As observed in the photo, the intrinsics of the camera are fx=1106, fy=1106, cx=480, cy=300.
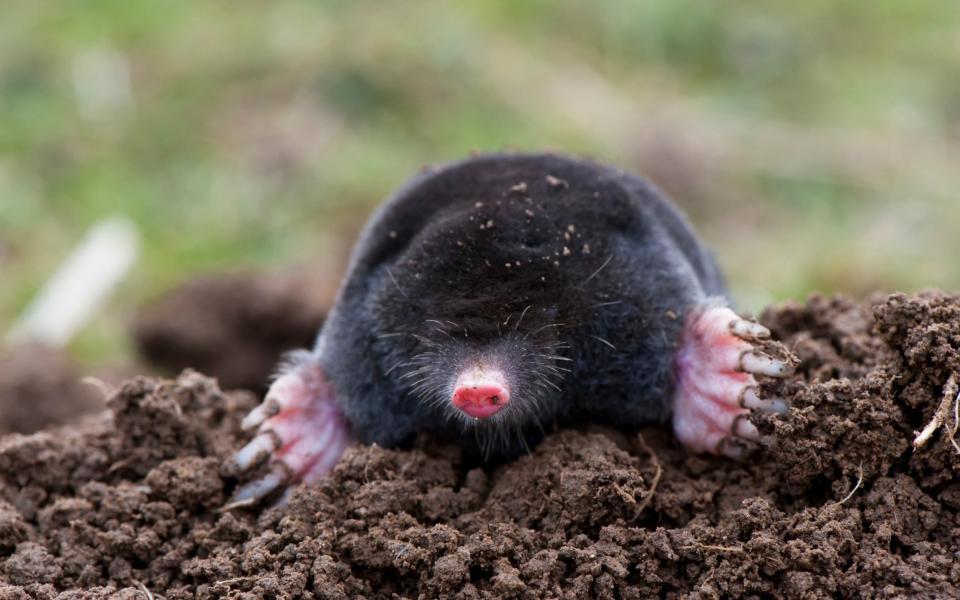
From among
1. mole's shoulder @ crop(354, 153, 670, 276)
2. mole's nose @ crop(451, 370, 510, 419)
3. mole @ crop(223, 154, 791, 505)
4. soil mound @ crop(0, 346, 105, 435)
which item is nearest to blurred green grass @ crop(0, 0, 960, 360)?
soil mound @ crop(0, 346, 105, 435)

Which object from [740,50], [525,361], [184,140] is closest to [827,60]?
[740,50]

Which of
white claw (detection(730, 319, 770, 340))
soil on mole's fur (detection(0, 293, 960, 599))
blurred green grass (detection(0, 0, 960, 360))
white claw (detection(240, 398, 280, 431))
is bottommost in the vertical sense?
soil on mole's fur (detection(0, 293, 960, 599))

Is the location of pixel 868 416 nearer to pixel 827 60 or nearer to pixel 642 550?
pixel 642 550

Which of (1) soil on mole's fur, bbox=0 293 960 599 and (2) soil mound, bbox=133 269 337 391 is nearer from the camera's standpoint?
(1) soil on mole's fur, bbox=0 293 960 599

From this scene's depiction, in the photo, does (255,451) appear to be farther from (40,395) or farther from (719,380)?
(40,395)

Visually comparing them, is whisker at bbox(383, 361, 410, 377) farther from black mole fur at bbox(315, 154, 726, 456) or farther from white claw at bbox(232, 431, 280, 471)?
white claw at bbox(232, 431, 280, 471)

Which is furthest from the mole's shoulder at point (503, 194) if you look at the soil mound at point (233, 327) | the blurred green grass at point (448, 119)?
the blurred green grass at point (448, 119)

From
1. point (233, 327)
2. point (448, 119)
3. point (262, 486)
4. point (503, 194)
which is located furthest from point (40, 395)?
point (448, 119)

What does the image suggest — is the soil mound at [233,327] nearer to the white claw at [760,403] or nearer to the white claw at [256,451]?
the white claw at [256,451]
